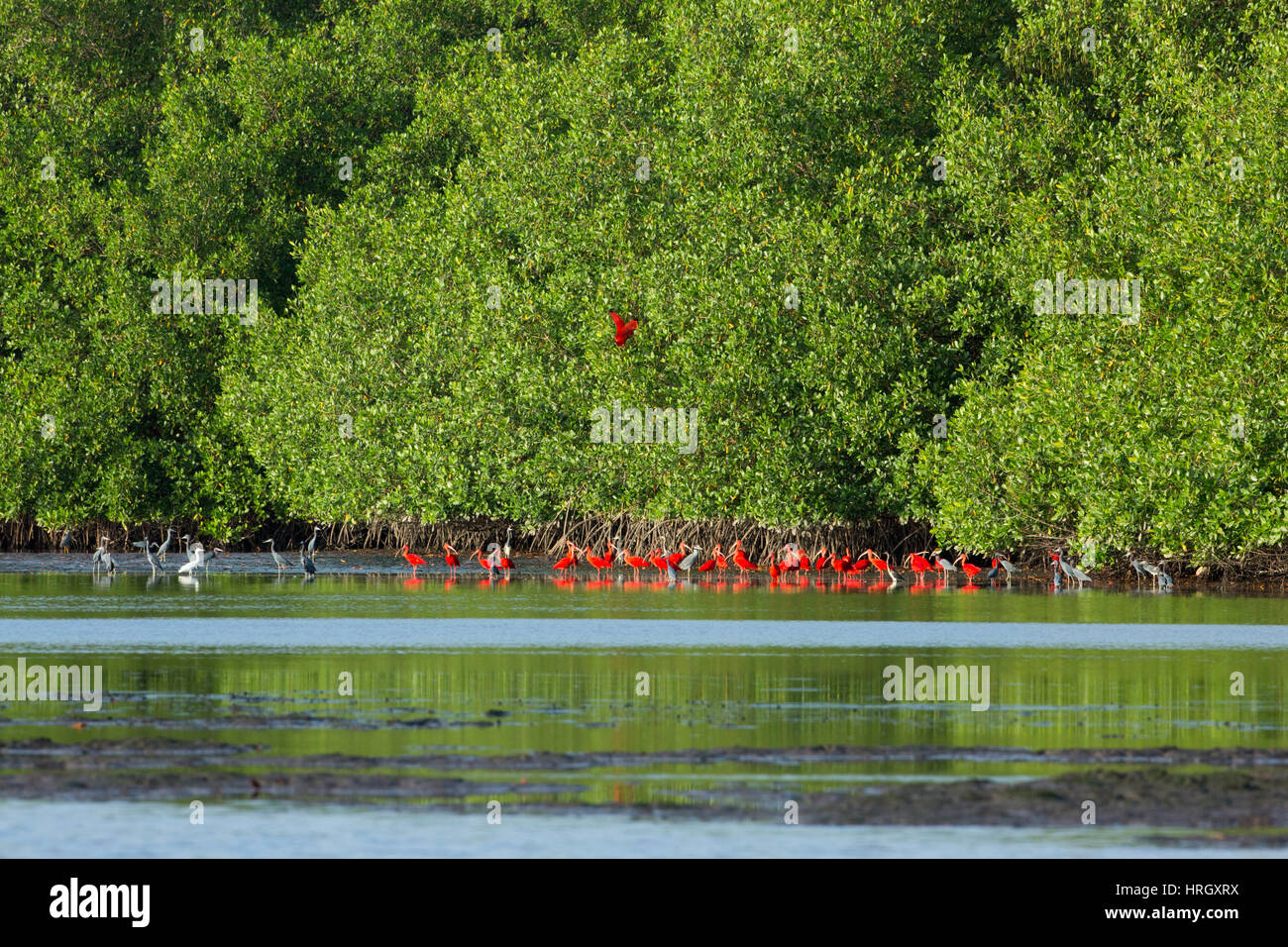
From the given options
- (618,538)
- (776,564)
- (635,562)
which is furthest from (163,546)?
(776,564)

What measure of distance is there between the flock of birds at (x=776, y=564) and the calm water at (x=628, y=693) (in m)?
5.44

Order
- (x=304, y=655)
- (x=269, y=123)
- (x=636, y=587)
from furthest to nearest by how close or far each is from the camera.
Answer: (x=269, y=123) < (x=636, y=587) < (x=304, y=655)

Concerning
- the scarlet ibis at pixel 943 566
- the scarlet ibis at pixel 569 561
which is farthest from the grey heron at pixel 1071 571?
the scarlet ibis at pixel 569 561

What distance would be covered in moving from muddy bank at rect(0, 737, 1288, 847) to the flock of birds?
23.9m

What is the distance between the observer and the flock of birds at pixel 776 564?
40000 mm

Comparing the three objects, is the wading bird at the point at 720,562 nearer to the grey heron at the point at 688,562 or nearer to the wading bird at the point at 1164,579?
the grey heron at the point at 688,562

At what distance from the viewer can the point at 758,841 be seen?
11172 millimetres

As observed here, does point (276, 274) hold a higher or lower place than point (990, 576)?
higher

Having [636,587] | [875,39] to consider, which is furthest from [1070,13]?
[636,587]

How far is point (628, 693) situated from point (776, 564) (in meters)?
26.3

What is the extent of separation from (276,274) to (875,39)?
22254 mm
